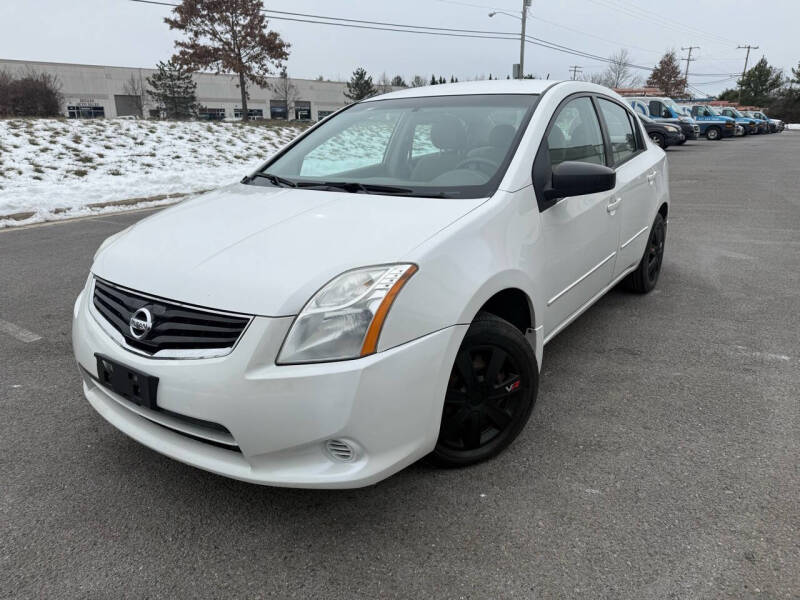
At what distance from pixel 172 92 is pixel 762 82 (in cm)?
7593

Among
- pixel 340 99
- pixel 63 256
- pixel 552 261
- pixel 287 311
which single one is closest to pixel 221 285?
pixel 287 311

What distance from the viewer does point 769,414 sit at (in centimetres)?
280

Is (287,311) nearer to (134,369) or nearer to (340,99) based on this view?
(134,369)

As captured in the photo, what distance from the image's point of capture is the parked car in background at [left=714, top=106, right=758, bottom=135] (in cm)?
3495

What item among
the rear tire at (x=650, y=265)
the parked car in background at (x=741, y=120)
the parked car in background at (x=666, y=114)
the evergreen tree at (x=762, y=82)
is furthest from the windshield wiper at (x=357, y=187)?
the evergreen tree at (x=762, y=82)

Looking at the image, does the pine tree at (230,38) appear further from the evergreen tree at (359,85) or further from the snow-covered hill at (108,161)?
the evergreen tree at (359,85)

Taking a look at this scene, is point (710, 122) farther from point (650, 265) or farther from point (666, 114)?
point (650, 265)

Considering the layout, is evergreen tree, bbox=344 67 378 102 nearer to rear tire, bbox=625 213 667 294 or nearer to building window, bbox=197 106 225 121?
building window, bbox=197 106 225 121

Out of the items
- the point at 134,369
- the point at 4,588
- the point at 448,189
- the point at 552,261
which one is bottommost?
the point at 4,588

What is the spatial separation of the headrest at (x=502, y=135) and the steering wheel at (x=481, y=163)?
Answer: 11 cm

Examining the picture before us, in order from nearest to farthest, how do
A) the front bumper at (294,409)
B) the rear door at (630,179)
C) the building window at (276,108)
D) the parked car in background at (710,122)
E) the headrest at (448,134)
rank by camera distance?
the front bumper at (294,409)
the headrest at (448,134)
the rear door at (630,179)
the parked car in background at (710,122)
the building window at (276,108)

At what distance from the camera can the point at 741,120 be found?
36250 millimetres

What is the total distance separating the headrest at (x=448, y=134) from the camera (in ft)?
9.64

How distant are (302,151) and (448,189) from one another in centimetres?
122
